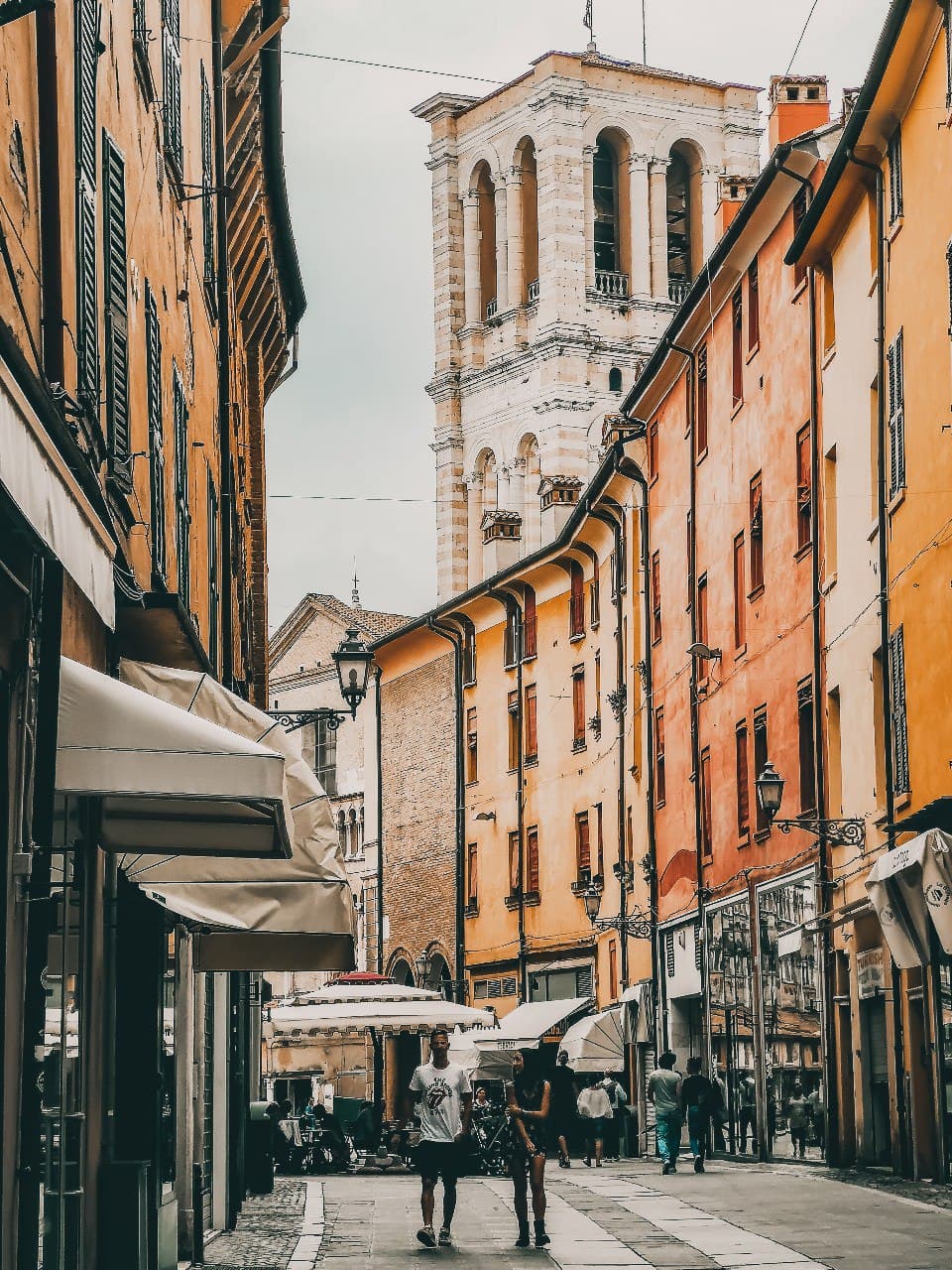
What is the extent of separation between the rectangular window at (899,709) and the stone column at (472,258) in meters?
65.9

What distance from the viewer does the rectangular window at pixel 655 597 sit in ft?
129

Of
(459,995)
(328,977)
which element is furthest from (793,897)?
(328,977)

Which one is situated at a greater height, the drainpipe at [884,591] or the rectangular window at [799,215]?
the rectangular window at [799,215]

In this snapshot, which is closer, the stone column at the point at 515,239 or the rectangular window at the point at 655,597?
the rectangular window at the point at 655,597

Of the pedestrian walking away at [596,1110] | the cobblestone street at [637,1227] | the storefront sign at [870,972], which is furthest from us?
the pedestrian walking away at [596,1110]

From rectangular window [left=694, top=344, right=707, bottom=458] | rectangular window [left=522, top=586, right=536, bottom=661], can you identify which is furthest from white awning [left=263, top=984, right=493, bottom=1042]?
rectangular window [left=522, top=586, right=536, bottom=661]

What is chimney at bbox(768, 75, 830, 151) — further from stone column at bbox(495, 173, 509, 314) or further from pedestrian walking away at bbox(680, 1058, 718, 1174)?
stone column at bbox(495, 173, 509, 314)

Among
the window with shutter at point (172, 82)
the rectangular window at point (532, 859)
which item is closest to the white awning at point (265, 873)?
the window with shutter at point (172, 82)

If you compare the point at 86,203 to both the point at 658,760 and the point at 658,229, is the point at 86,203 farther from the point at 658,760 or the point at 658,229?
the point at 658,229

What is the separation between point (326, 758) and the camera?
65.0 meters

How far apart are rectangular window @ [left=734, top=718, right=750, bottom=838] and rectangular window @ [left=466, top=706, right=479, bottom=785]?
21386 millimetres

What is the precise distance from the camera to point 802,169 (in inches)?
1163

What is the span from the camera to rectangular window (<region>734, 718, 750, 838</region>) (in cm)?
3234

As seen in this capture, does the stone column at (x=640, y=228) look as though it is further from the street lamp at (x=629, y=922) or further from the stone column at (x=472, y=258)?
the street lamp at (x=629, y=922)
